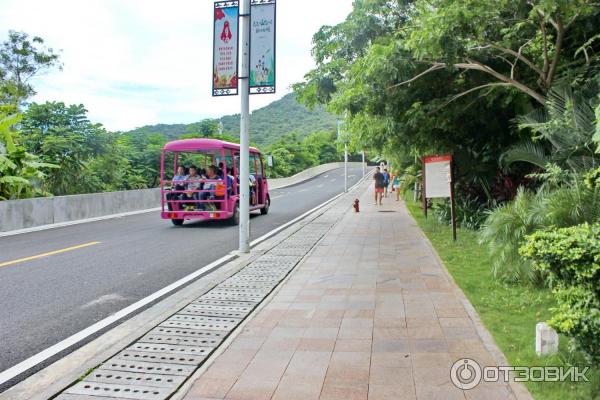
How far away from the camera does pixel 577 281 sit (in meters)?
3.49

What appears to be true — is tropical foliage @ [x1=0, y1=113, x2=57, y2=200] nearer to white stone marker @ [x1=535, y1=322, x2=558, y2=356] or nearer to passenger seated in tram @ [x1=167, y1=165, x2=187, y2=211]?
passenger seated in tram @ [x1=167, y1=165, x2=187, y2=211]

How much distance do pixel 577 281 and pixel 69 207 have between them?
16.4 metres

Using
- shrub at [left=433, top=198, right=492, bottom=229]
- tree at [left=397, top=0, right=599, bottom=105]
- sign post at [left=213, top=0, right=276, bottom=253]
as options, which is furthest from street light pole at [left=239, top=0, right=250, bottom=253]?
shrub at [left=433, top=198, right=492, bottom=229]

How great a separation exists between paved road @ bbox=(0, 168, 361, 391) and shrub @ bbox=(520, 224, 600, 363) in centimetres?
466

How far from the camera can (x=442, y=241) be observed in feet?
35.3

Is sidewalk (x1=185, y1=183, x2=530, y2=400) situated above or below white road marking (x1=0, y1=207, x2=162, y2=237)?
below

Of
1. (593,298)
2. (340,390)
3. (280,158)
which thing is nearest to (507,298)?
(593,298)

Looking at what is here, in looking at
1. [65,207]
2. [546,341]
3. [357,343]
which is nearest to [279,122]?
[65,207]

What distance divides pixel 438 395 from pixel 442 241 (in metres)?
7.57

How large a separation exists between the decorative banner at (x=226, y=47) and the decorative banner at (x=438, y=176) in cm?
492

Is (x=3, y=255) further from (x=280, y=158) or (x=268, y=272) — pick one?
(x=280, y=158)

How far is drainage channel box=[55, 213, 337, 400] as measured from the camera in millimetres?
3814

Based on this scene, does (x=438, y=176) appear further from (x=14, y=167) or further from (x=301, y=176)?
(x=301, y=176)

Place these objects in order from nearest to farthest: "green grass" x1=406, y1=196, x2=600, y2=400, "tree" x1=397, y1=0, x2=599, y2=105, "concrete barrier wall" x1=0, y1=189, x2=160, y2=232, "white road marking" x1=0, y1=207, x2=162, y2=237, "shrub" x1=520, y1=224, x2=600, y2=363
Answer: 1. "shrub" x1=520, y1=224, x2=600, y2=363
2. "green grass" x1=406, y1=196, x2=600, y2=400
3. "tree" x1=397, y1=0, x2=599, y2=105
4. "white road marking" x1=0, y1=207, x2=162, y2=237
5. "concrete barrier wall" x1=0, y1=189, x2=160, y2=232
